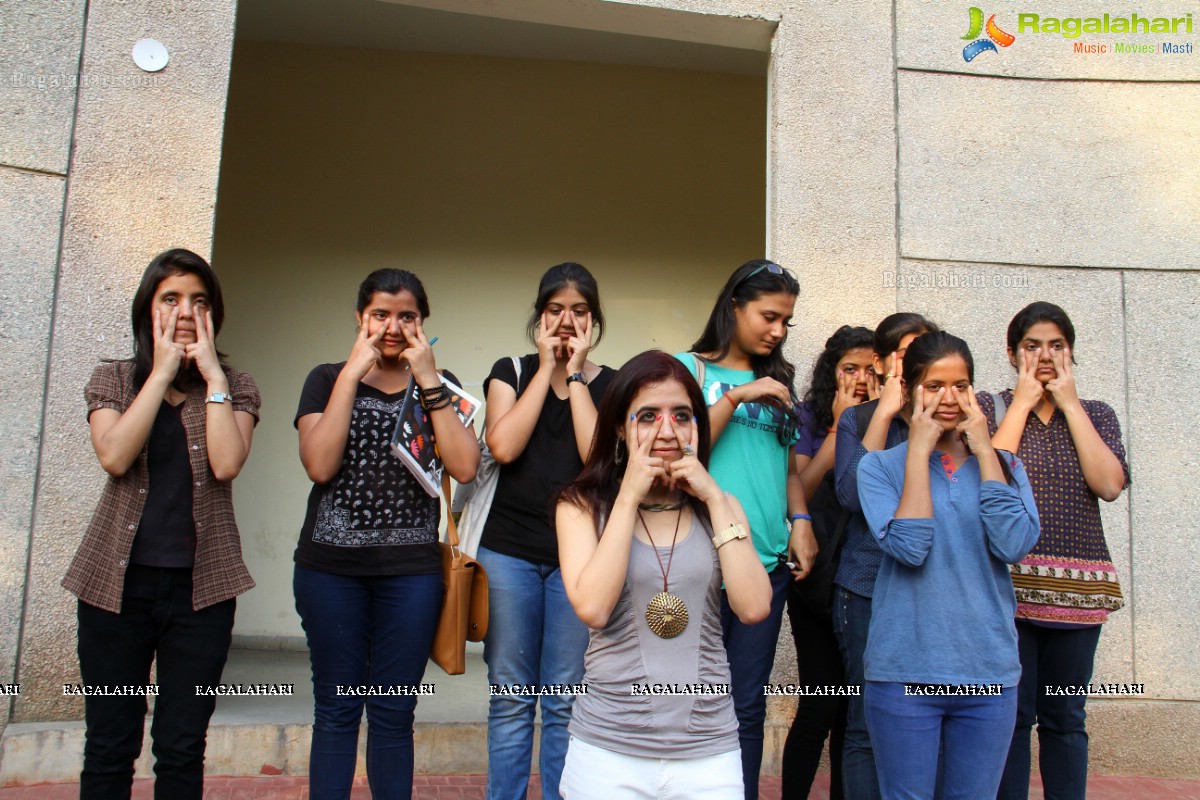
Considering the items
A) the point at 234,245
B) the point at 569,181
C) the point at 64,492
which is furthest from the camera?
the point at 569,181

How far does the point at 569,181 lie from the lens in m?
7.05

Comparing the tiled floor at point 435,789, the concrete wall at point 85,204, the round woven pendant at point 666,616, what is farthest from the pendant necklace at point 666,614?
the concrete wall at point 85,204

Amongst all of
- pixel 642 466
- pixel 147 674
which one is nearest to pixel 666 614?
pixel 642 466

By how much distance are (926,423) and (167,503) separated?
241 centimetres

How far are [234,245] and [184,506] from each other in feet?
12.9

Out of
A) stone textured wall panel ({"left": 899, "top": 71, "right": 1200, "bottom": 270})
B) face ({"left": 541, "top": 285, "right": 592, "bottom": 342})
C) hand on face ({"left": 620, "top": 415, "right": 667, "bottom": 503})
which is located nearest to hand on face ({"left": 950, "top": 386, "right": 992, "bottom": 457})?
hand on face ({"left": 620, "top": 415, "right": 667, "bottom": 503})

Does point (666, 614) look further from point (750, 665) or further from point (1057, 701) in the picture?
point (1057, 701)

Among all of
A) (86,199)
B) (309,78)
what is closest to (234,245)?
(309,78)

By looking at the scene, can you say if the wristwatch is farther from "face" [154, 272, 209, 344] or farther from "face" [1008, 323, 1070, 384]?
"face" [154, 272, 209, 344]

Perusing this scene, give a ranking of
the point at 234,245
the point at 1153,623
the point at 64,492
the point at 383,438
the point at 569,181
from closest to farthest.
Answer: the point at 383,438
the point at 64,492
the point at 1153,623
the point at 234,245
the point at 569,181

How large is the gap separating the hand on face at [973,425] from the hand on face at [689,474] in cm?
94

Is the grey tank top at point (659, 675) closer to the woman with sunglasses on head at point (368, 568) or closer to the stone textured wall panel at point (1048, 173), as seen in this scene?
the woman with sunglasses on head at point (368, 568)

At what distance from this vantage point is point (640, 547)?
2.55 m

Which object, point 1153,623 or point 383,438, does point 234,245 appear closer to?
point 383,438
